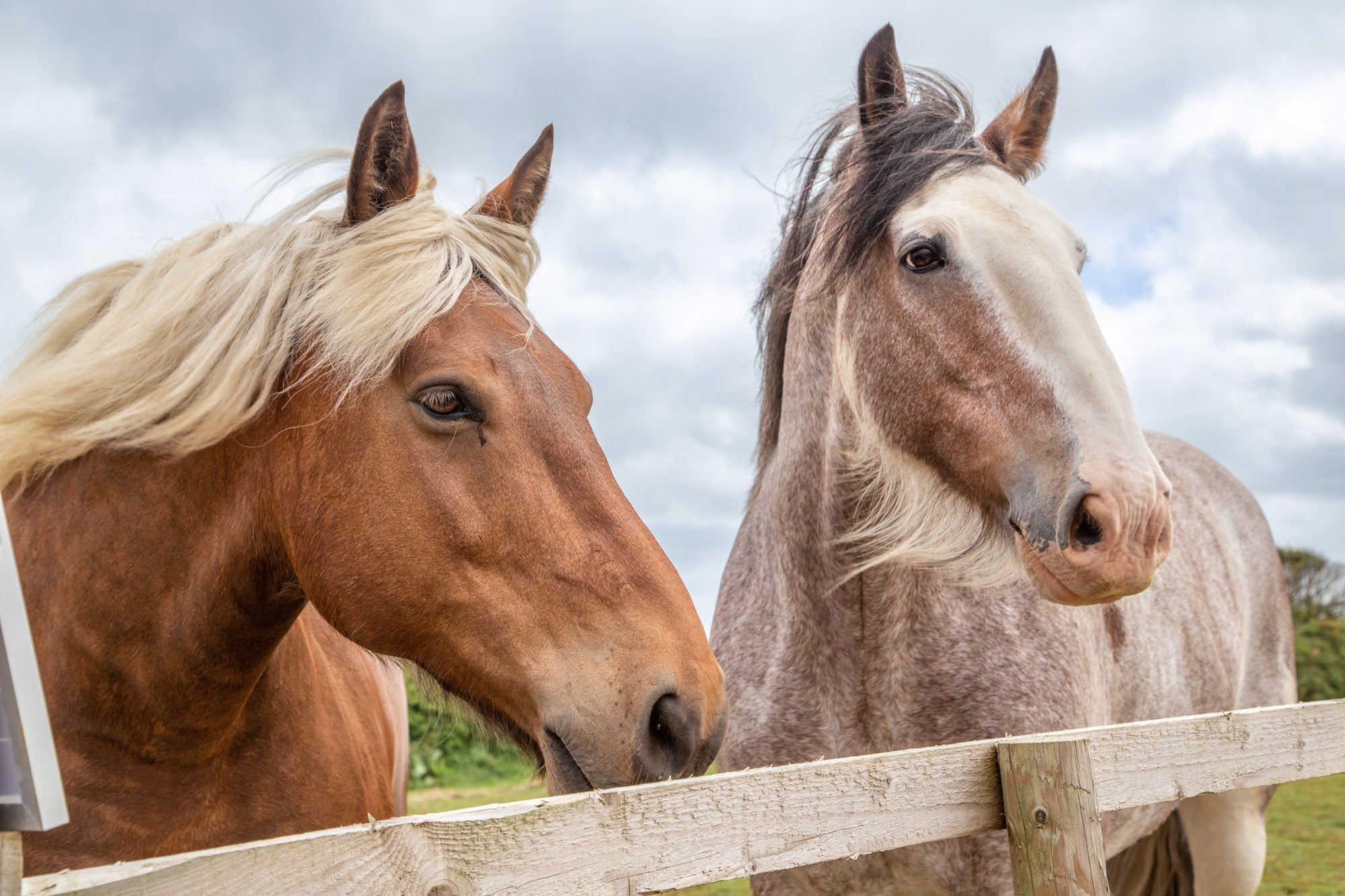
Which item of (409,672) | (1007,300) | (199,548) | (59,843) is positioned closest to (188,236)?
(199,548)

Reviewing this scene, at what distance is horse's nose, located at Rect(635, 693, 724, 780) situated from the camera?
190 centimetres

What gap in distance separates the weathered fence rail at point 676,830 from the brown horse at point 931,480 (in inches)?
19.2

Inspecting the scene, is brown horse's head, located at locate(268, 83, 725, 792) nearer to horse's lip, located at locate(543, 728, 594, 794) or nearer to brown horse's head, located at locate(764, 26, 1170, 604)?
horse's lip, located at locate(543, 728, 594, 794)

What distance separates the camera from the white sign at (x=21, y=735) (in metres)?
1.03

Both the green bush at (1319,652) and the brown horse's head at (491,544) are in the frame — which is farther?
the green bush at (1319,652)

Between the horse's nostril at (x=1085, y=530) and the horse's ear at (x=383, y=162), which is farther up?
the horse's ear at (x=383, y=162)

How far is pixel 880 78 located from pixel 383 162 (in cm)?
182

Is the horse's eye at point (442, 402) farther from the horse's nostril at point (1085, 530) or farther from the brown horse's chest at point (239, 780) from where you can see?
the horse's nostril at point (1085, 530)

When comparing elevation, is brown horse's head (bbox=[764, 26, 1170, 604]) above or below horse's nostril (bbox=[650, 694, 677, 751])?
above

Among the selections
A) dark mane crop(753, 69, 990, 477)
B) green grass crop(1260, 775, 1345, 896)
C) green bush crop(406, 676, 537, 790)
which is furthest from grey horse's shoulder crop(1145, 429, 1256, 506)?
green bush crop(406, 676, 537, 790)

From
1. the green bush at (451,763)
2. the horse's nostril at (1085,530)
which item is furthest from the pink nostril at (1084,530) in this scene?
the green bush at (451,763)

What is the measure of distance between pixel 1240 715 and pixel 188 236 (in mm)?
3116

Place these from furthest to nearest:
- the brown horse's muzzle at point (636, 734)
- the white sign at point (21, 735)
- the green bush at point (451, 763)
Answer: the green bush at point (451, 763)
the brown horse's muzzle at point (636, 734)
the white sign at point (21, 735)

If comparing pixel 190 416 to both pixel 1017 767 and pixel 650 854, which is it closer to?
pixel 650 854
